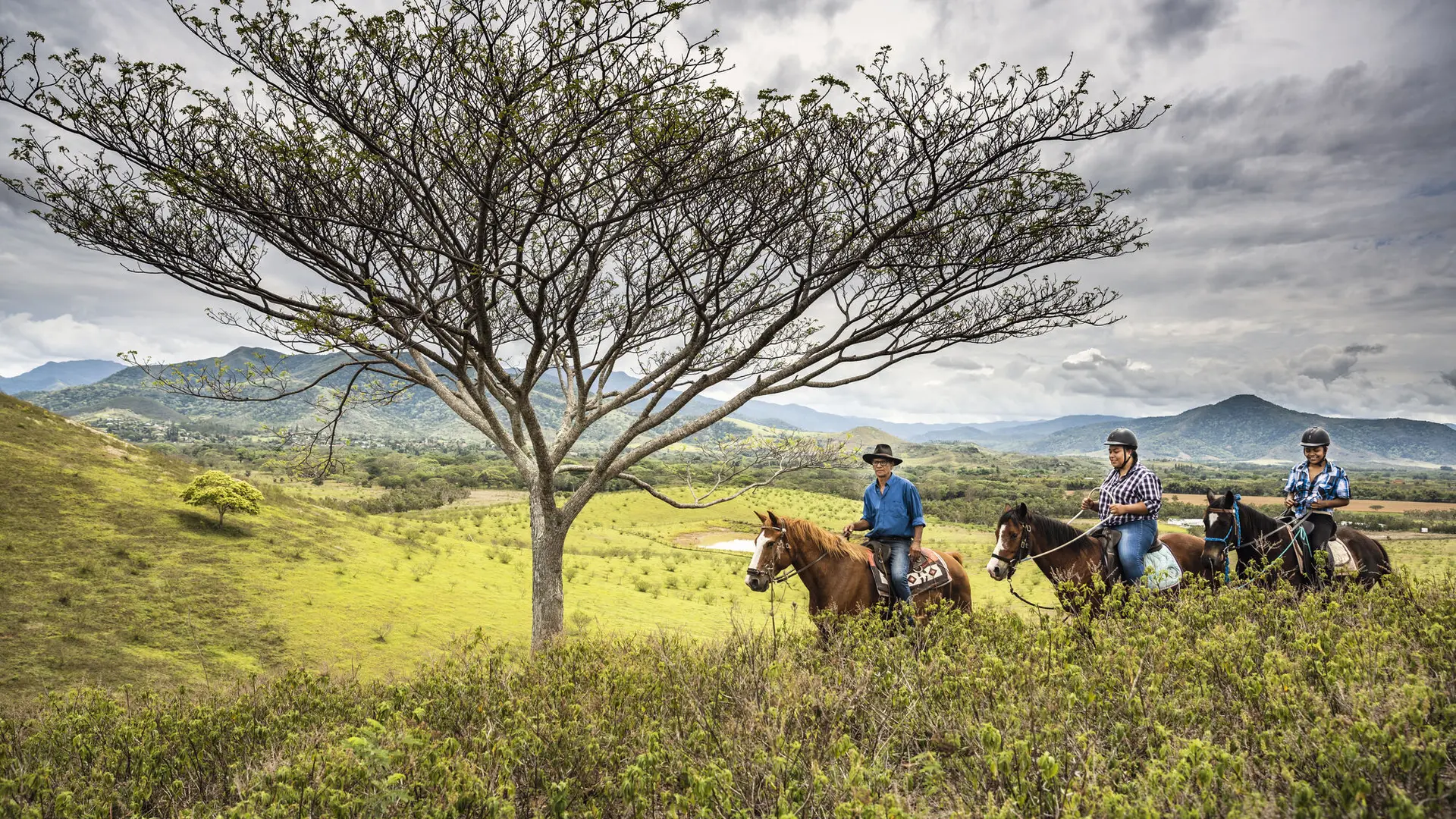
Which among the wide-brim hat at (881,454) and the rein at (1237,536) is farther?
the rein at (1237,536)

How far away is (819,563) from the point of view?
25.5 ft

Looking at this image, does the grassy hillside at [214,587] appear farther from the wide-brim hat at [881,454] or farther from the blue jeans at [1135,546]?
the blue jeans at [1135,546]

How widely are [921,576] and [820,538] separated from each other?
5.09 feet

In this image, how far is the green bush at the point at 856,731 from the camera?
9.23 feet

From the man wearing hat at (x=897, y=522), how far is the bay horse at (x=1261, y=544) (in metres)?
3.85

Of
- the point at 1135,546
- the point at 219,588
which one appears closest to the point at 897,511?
the point at 1135,546

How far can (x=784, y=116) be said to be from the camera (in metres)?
7.37

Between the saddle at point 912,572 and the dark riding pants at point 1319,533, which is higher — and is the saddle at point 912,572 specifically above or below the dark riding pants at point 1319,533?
below

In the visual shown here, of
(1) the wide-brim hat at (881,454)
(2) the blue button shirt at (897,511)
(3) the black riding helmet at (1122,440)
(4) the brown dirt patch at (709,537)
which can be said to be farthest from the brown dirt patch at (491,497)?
(3) the black riding helmet at (1122,440)

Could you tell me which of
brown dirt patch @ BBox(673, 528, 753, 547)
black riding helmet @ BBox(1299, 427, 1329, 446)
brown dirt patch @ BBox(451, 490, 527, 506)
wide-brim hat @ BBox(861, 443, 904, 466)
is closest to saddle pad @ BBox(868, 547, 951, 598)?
wide-brim hat @ BBox(861, 443, 904, 466)

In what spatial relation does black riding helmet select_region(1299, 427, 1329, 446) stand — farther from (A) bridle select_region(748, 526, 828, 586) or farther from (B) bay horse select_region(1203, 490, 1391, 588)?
(A) bridle select_region(748, 526, 828, 586)

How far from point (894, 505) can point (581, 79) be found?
606 centimetres

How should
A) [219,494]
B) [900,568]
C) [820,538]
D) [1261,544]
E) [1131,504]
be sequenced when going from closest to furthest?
[1131,504], [820,538], [900,568], [1261,544], [219,494]

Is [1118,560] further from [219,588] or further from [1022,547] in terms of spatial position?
[219,588]
